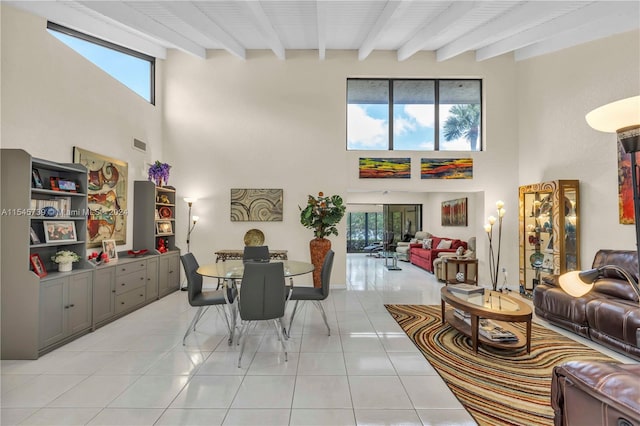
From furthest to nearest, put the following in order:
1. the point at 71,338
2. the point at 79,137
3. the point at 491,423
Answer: the point at 79,137 → the point at 71,338 → the point at 491,423

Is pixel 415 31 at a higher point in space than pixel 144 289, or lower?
higher

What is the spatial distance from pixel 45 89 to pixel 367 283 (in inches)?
235

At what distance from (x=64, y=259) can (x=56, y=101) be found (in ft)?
6.39

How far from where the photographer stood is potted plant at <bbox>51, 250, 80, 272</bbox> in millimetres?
3357

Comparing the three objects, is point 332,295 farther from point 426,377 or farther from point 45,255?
point 45,255

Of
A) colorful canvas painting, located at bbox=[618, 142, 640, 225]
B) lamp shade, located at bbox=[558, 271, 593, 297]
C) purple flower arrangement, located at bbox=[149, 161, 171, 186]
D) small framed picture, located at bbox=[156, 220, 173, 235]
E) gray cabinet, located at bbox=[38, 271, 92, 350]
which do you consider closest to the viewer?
lamp shade, located at bbox=[558, 271, 593, 297]

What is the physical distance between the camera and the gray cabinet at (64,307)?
9.93 ft

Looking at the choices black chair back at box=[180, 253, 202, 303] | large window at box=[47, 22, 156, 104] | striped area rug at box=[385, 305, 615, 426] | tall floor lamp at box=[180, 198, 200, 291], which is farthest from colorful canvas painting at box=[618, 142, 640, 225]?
large window at box=[47, 22, 156, 104]

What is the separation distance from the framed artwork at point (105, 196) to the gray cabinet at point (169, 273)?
731mm

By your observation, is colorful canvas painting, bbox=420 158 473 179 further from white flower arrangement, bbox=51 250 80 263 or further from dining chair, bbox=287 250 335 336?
white flower arrangement, bbox=51 250 80 263

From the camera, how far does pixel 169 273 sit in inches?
218

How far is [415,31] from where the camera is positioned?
5.35 m

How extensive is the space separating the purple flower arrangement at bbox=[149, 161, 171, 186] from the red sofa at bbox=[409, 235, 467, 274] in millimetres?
6336

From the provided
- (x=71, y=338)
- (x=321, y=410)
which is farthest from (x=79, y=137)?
(x=321, y=410)
